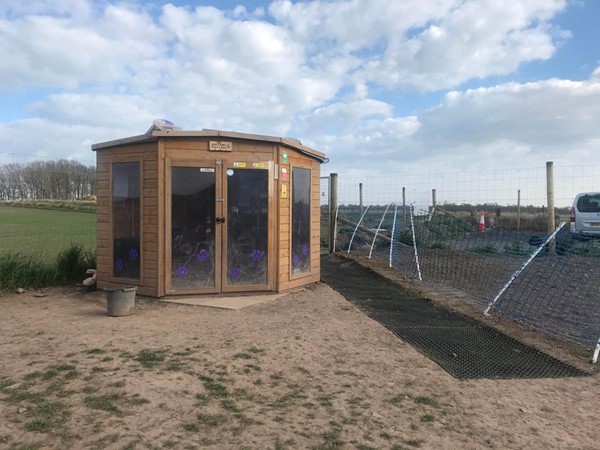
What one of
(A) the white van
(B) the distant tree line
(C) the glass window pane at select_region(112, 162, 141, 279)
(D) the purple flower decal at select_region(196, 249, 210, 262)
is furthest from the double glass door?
(A) the white van

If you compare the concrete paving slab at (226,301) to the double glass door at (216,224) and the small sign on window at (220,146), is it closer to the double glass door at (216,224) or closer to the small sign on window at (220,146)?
the double glass door at (216,224)

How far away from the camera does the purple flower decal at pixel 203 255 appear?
7349mm

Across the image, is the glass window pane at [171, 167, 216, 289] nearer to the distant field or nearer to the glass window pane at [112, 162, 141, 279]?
the glass window pane at [112, 162, 141, 279]

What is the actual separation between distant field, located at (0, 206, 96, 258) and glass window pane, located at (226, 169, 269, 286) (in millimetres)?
4124

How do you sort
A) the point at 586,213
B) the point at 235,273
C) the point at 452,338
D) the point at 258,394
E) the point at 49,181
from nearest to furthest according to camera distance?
the point at 258,394 → the point at 452,338 → the point at 235,273 → the point at 49,181 → the point at 586,213

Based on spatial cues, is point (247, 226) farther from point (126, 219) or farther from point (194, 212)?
point (126, 219)

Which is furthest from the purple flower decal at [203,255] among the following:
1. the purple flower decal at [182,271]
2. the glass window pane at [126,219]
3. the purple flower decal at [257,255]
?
the glass window pane at [126,219]

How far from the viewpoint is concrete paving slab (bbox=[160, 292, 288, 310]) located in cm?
689

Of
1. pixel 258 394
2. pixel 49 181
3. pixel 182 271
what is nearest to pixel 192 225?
pixel 182 271

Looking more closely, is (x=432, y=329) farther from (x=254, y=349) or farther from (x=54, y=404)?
(x=54, y=404)

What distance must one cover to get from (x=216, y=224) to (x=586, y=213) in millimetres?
11725

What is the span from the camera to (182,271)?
7332 millimetres

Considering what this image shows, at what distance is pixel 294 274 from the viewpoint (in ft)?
27.1

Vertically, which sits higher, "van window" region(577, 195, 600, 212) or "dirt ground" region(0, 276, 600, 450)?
"van window" region(577, 195, 600, 212)
